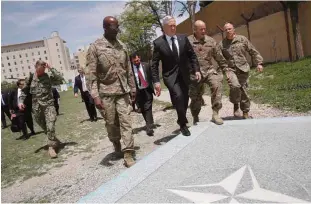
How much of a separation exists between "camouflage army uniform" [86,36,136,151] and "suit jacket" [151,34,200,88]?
18.3 inches

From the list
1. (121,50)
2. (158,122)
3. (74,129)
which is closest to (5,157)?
(74,129)

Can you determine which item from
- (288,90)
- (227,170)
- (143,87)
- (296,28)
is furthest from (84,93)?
(296,28)

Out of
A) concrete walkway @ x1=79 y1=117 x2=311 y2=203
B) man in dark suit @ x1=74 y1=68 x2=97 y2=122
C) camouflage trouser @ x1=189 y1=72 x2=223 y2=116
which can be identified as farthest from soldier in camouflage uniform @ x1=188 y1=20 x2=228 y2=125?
man in dark suit @ x1=74 y1=68 x2=97 y2=122

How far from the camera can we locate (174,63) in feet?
17.9

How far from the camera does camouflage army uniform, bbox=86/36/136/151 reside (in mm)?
5023

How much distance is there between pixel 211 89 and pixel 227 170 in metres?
2.57

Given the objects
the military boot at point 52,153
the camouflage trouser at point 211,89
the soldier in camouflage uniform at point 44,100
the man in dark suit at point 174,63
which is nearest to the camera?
the man in dark suit at point 174,63

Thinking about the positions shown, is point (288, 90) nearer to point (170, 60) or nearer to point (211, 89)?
point (211, 89)

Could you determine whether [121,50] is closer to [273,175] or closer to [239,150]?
[239,150]

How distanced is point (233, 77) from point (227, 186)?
3.60m

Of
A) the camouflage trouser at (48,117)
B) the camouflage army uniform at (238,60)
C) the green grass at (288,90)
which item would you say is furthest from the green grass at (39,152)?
the green grass at (288,90)

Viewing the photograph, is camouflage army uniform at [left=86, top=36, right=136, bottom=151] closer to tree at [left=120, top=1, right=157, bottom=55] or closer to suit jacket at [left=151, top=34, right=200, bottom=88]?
suit jacket at [left=151, top=34, right=200, bottom=88]

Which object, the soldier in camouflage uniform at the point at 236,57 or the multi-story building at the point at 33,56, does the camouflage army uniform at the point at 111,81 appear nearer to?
the soldier in camouflage uniform at the point at 236,57

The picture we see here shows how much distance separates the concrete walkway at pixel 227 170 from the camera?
9.86 feet
